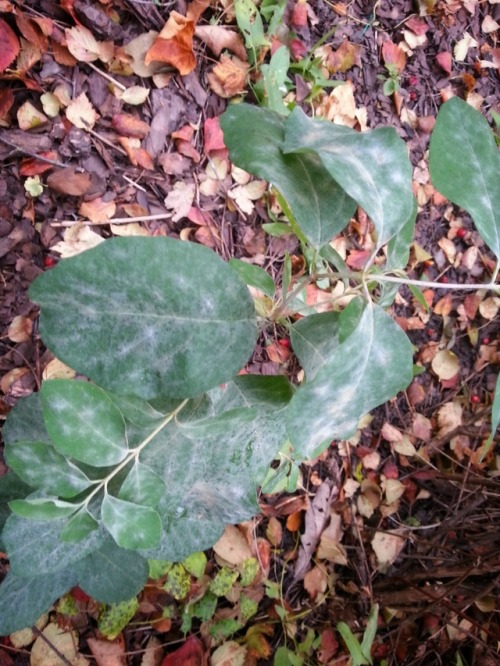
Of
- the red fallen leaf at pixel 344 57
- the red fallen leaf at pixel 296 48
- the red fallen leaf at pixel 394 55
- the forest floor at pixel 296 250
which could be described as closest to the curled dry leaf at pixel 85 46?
the forest floor at pixel 296 250

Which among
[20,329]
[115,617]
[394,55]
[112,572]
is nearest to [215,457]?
[112,572]

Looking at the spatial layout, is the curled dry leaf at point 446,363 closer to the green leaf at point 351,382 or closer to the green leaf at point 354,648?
the green leaf at point 354,648

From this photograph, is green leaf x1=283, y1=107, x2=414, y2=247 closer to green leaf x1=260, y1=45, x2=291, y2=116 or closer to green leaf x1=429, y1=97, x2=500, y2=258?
green leaf x1=429, y1=97, x2=500, y2=258

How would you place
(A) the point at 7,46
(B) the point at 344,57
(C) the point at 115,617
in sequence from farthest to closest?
(B) the point at 344,57 < (C) the point at 115,617 < (A) the point at 7,46

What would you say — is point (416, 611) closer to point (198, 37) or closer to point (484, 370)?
point (484, 370)

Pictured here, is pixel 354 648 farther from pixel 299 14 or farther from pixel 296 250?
pixel 299 14
